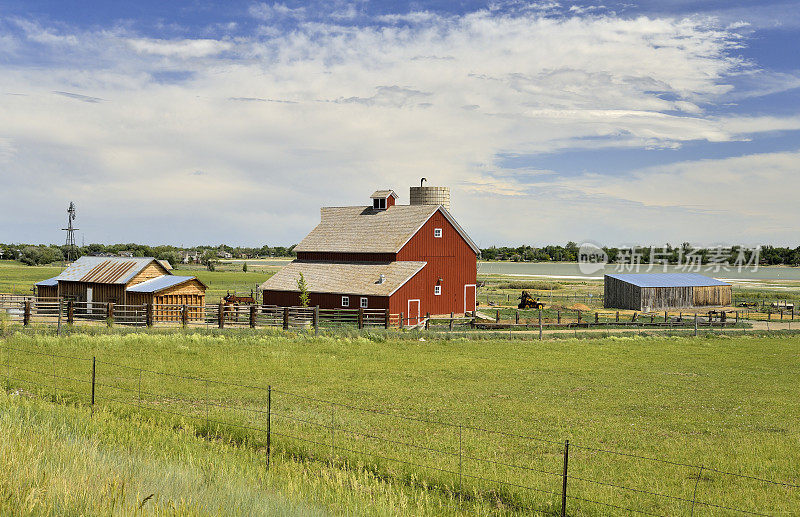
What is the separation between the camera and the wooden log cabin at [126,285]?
44219mm

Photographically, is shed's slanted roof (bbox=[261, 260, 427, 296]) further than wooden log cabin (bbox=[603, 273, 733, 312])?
No

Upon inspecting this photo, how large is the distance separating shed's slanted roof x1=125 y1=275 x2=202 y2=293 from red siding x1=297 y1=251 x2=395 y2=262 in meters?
13.2

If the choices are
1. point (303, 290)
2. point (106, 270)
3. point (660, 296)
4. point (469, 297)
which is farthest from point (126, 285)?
point (660, 296)

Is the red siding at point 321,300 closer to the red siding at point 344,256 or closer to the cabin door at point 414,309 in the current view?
the cabin door at point 414,309

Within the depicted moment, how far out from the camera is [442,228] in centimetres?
5303

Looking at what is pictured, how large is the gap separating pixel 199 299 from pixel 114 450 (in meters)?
36.8

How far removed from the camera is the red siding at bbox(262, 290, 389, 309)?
46.8 metres

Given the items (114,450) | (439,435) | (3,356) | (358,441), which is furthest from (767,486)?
Result: (3,356)

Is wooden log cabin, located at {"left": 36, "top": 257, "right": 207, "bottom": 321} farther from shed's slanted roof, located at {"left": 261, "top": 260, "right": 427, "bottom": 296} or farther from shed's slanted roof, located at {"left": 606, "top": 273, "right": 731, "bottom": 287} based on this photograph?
shed's slanted roof, located at {"left": 606, "top": 273, "right": 731, "bottom": 287}

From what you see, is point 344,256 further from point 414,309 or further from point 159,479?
point 159,479

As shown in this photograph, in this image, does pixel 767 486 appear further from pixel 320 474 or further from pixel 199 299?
pixel 199 299

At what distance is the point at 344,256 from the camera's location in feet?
179

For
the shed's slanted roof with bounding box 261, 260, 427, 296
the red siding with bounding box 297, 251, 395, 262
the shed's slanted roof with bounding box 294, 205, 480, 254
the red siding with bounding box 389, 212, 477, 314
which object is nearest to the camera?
the shed's slanted roof with bounding box 261, 260, 427, 296

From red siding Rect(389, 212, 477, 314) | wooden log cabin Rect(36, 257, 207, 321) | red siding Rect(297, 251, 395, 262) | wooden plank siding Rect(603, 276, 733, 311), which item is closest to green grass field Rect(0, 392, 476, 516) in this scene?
wooden log cabin Rect(36, 257, 207, 321)
